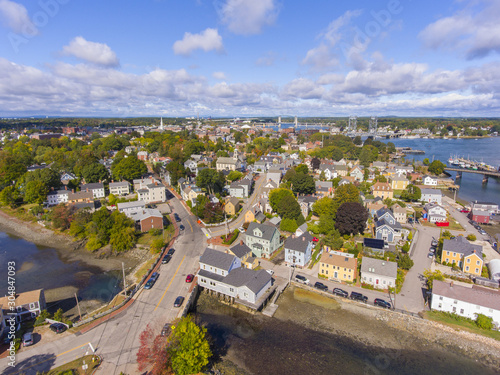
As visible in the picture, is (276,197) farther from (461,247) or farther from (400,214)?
(461,247)

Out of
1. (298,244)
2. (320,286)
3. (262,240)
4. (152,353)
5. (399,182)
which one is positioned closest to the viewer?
(152,353)

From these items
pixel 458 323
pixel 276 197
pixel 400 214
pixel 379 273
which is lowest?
pixel 458 323

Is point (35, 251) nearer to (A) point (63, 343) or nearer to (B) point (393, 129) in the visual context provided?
(A) point (63, 343)

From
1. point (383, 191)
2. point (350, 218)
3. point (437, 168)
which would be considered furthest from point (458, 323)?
point (437, 168)

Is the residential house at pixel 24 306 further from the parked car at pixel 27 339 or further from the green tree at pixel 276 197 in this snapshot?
the green tree at pixel 276 197

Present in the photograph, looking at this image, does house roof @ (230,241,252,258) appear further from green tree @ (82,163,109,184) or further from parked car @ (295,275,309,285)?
green tree @ (82,163,109,184)

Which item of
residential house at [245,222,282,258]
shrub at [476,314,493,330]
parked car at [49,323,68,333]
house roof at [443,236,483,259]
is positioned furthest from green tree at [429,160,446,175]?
parked car at [49,323,68,333]

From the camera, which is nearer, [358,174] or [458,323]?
[458,323]

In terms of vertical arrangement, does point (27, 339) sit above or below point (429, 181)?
below
